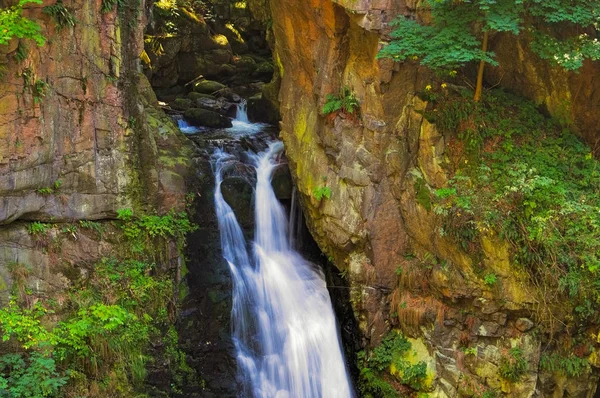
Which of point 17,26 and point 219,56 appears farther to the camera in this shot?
point 219,56

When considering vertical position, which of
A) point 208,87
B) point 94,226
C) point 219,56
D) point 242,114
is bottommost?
point 94,226

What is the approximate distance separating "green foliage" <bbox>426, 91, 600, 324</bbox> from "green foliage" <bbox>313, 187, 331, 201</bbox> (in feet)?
7.04

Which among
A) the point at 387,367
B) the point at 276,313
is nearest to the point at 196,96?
the point at 276,313

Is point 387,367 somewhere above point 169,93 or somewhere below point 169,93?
below

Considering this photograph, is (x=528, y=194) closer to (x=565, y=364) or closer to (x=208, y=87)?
(x=565, y=364)

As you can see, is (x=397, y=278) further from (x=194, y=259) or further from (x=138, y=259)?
(x=138, y=259)

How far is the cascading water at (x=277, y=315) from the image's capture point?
940cm

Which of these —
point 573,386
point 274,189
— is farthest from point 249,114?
point 573,386

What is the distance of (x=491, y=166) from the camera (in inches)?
337

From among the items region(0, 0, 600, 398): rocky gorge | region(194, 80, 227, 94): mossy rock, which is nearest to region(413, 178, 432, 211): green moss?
region(0, 0, 600, 398): rocky gorge

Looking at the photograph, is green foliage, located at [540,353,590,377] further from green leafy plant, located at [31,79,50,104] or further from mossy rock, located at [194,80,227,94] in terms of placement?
mossy rock, located at [194,80,227,94]

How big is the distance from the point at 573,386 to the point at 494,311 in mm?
1574

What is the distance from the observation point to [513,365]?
8125 mm

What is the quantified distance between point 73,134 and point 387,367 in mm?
6645
